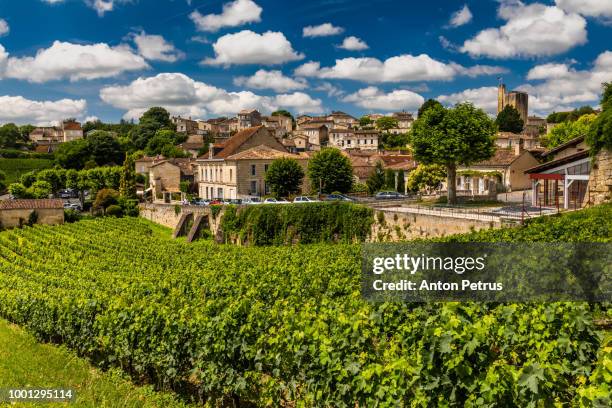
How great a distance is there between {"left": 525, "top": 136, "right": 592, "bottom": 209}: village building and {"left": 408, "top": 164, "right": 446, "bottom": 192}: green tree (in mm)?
13930

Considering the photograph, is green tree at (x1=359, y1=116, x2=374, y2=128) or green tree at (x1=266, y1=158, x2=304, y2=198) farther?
green tree at (x1=359, y1=116, x2=374, y2=128)

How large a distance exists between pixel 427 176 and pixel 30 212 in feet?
119

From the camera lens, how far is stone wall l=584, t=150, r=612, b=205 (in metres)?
22.2

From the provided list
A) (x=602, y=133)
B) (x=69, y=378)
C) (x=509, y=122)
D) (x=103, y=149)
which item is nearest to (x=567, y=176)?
(x=602, y=133)

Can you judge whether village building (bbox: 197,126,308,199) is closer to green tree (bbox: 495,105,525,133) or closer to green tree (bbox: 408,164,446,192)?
green tree (bbox: 408,164,446,192)

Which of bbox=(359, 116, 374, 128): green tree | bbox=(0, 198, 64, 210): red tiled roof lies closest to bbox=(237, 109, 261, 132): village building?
bbox=(359, 116, 374, 128): green tree

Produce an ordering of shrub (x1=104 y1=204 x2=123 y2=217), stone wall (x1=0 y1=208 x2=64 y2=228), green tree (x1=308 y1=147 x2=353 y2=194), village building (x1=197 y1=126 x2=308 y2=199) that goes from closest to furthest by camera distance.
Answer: green tree (x1=308 y1=147 x2=353 y2=194)
stone wall (x1=0 y1=208 x2=64 y2=228)
village building (x1=197 y1=126 x2=308 y2=199)
shrub (x1=104 y1=204 x2=123 y2=217)

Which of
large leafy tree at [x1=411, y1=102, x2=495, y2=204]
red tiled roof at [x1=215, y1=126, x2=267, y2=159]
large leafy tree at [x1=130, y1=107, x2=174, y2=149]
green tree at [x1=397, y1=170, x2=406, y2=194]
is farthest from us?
large leafy tree at [x1=130, y1=107, x2=174, y2=149]

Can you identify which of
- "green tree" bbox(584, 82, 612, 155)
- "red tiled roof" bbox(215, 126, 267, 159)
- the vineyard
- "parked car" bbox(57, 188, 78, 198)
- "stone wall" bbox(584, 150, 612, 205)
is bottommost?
the vineyard

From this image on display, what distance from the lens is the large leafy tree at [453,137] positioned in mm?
29406

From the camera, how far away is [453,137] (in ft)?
96.2

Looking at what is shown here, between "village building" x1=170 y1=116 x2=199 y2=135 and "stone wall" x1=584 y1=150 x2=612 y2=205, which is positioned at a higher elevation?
"village building" x1=170 y1=116 x2=199 y2=135

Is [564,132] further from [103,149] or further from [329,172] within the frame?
[103,149]

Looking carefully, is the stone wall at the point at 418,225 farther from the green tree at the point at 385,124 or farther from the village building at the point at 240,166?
the green tree at the point at 385,124
